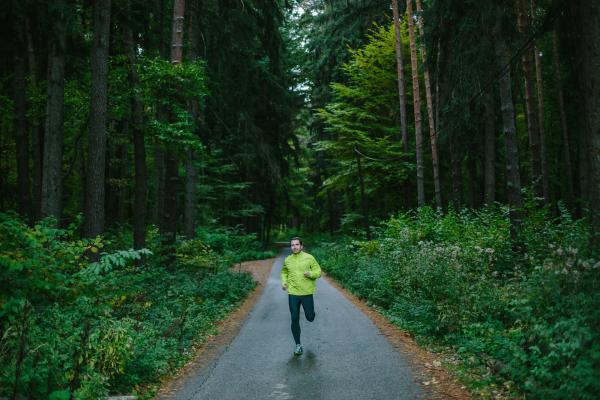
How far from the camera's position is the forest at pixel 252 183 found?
4.43 metres

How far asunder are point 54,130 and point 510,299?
403 inches

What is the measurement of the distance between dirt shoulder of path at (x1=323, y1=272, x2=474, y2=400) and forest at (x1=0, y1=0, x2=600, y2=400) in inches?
10.0

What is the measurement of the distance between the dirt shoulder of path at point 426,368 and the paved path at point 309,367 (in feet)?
0.44

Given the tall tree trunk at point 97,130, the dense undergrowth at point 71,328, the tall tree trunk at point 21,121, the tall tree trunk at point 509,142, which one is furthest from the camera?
the tall tree trunk at point 21,121

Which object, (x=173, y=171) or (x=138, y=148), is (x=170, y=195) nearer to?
(x=173, y=171)

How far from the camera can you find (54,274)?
5.06m

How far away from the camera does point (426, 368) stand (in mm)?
5426

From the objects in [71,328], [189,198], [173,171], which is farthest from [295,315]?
[189,198]

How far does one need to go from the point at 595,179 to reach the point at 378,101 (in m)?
15.3

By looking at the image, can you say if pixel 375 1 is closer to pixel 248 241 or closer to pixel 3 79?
pixel 248 241

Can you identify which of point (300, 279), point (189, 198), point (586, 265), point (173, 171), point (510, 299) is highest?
point (173, 171)

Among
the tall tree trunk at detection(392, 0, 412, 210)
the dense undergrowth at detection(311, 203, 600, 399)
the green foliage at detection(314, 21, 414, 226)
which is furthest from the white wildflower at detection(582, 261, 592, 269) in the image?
the green foliage at detection(314, 21, 414, 226)

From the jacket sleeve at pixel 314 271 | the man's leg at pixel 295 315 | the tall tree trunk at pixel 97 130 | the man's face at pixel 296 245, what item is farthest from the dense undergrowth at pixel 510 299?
the tall tree trunk at pixel 97 130

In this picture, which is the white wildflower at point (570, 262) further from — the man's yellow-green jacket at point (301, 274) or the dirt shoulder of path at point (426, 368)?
the man's yellow-green jacket at point (301, 274)
